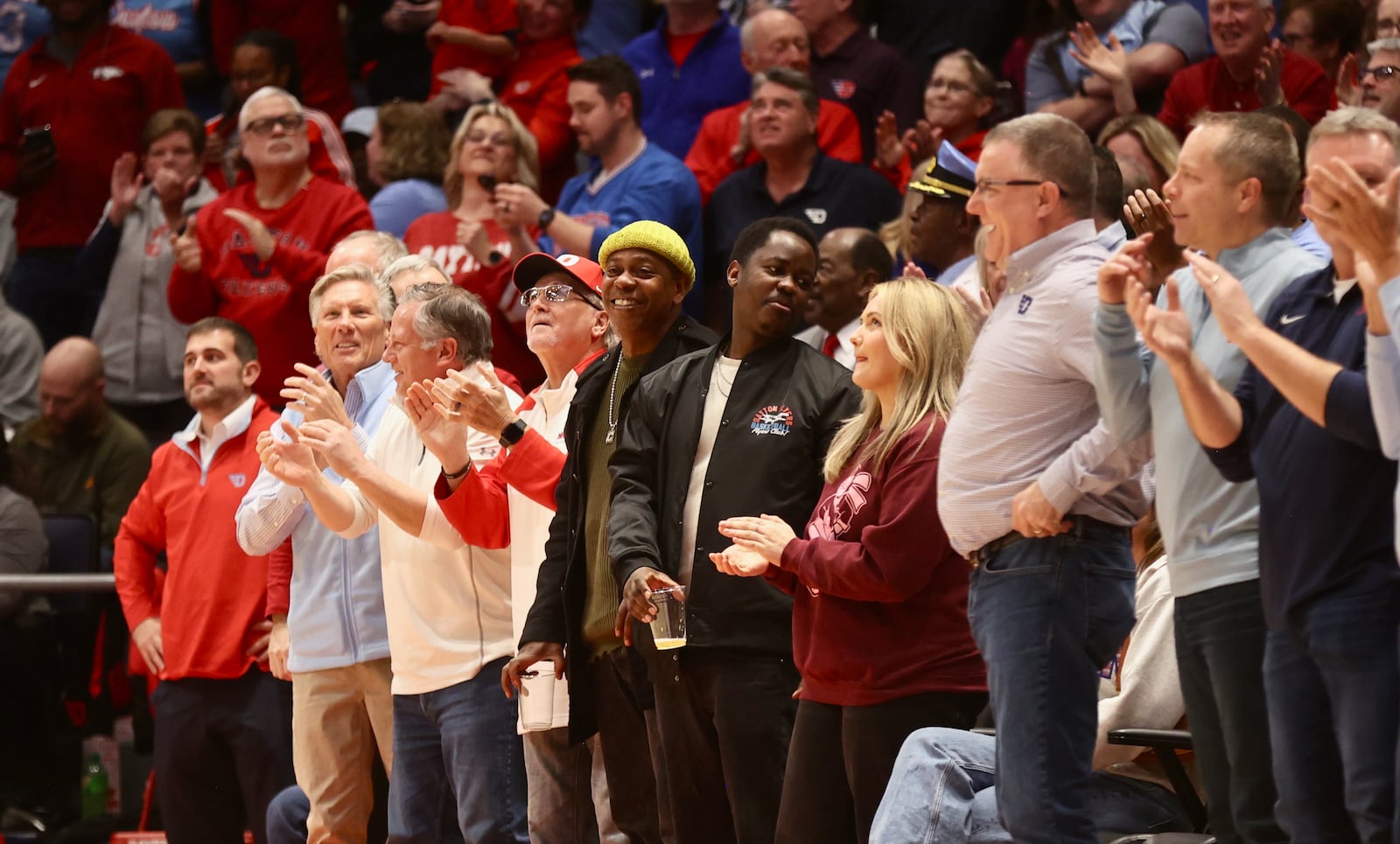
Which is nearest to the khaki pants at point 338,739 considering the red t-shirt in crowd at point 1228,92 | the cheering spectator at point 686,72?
the cheering spectator at point 686,72

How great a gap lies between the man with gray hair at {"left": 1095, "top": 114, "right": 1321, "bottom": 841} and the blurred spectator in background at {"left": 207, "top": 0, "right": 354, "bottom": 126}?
6.54 metres

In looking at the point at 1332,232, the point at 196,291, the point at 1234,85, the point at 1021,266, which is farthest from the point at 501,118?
Answer: the point at 1332,232

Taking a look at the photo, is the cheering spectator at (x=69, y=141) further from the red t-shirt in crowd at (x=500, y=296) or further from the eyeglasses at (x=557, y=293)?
the eyeglasses at (x=557, y=293)

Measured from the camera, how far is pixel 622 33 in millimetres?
8875

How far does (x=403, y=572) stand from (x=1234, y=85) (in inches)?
149

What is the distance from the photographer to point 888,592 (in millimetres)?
3930

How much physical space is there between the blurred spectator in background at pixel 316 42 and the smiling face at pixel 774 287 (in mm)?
5171

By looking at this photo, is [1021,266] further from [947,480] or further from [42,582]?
[42,582]

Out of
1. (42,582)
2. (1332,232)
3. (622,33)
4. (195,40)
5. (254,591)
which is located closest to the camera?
(1332,232)

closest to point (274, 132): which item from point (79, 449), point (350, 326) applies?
point (79, 449)

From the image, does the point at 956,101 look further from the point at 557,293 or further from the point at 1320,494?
the point at 1320,494

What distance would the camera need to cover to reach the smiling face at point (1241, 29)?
21.9 feet

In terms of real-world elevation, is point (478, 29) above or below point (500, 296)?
above

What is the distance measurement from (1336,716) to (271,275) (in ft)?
17.7
